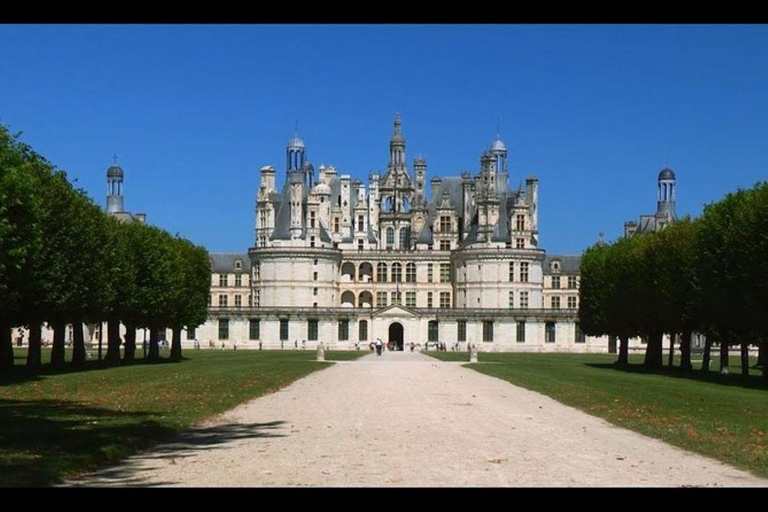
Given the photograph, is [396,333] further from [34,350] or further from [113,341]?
[34,350]

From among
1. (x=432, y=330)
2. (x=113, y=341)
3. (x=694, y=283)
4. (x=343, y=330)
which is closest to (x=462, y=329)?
(x=432, y=330)

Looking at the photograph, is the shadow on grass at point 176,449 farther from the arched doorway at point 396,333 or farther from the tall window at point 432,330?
the tall window at point 432,330

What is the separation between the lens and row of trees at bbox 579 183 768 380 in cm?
4794

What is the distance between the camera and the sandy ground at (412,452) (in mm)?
14539

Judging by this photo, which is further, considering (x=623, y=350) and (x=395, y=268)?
(x=395, y=268)

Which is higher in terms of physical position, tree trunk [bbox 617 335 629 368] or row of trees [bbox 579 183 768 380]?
row of trees [bbox 579 183 768 380]

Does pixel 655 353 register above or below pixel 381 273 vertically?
below

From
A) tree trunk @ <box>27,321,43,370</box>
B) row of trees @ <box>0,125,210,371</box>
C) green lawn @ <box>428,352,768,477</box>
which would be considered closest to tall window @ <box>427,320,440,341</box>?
row of trees @ <box>0,125,210,371</box>

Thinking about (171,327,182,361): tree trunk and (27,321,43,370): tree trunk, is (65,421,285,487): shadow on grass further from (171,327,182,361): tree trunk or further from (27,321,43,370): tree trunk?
(171,327,182,361): tree trunk

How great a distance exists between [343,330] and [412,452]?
348ft

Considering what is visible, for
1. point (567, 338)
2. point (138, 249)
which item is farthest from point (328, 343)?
point (138, 249)

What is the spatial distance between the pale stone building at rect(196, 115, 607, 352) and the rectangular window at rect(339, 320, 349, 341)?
4.4 inches

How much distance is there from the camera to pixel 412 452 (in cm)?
1798

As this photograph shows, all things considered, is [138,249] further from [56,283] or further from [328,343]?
[328,343]
